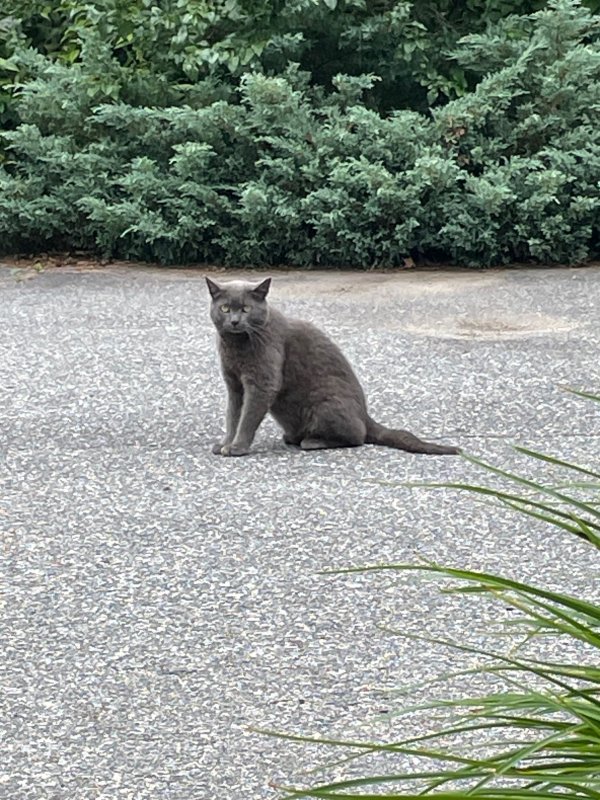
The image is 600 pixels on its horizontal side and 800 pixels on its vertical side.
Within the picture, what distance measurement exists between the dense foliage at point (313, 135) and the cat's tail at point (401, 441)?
12.7ft

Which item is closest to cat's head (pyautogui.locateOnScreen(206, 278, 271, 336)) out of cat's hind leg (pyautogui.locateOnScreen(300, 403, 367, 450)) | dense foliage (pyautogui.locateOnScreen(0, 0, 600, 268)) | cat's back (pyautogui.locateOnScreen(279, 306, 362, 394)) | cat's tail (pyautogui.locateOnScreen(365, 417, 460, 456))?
cat's back (pyautogui.locateOnScreen(279, 306, 362, 394))

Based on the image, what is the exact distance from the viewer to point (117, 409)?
7.27m

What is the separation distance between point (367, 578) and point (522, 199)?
5.90m

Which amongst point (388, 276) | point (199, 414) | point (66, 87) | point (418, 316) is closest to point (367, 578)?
point (199, 414)

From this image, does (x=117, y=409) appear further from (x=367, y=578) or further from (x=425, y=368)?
(x=367, y=578)

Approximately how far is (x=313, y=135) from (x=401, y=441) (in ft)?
15.8

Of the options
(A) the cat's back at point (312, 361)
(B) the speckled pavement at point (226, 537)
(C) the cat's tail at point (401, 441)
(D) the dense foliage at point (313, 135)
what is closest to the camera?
(B) the speckled pavement at point (226, 537)

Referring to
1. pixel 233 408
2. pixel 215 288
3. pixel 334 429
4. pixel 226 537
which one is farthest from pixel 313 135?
pixel 226 537

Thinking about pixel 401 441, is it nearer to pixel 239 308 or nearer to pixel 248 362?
pixel 248 362

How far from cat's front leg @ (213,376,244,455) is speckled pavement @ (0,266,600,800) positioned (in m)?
0.15

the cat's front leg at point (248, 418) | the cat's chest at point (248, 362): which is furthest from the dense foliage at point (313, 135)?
the cat's front leg at point (248, 418)

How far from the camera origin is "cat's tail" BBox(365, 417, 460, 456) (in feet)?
20.4

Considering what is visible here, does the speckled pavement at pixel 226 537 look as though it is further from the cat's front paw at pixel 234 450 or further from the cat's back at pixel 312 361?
the cat's back at pixel 312 361

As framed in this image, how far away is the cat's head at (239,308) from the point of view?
6410 mm
